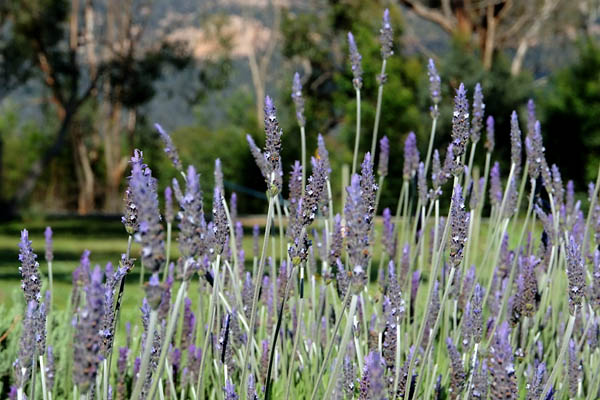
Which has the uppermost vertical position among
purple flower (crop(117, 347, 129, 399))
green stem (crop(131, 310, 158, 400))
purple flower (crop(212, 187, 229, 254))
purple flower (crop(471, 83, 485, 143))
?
purple flower (crop(471, 83, 485, 143))

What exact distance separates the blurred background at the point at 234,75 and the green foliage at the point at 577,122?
0.04 meters

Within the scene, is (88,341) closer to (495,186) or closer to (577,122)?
(495,186)

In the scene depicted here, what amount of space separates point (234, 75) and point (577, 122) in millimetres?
13534

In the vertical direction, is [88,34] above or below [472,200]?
above

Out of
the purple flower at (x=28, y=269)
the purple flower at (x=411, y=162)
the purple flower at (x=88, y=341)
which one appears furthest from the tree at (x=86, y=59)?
the purple flower at (x=88, y=341)

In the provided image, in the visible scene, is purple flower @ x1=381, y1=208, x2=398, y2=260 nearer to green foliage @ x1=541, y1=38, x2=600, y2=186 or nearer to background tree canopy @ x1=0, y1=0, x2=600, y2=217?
background tree canopy @ x1=0, y1=0, x2=600, y2=217

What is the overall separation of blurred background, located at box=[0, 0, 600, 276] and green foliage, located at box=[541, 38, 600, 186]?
0.04m

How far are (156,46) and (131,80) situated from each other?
1.49 metres

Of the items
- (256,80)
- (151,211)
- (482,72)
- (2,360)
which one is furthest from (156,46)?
(151,211)

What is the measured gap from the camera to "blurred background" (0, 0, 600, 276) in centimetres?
1889

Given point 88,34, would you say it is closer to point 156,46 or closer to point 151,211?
point 156,46

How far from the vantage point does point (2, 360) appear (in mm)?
2660

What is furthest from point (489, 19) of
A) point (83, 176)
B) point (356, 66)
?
point (356, 66)

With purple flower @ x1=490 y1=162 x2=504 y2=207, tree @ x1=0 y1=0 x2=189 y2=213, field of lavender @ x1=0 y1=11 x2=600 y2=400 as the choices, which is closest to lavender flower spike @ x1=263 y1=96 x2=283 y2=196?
field of lavender @ x1=0 y1=11 x2=600 y2=400
